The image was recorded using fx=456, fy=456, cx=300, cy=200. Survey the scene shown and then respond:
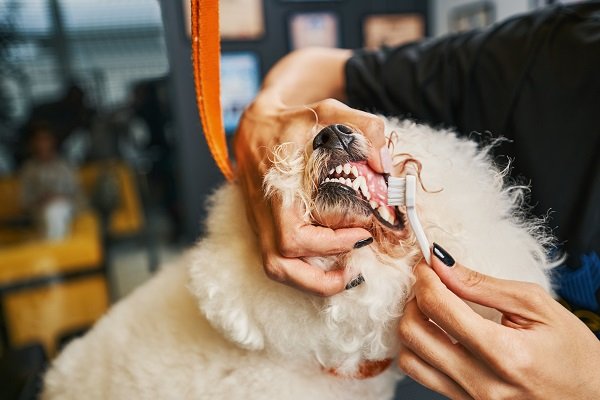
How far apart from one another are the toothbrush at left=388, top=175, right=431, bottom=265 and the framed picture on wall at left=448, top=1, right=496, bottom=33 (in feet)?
5.42

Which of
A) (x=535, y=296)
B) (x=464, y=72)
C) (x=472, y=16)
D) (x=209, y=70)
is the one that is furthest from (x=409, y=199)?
(x=472, y=16)

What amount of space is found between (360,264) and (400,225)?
47mm

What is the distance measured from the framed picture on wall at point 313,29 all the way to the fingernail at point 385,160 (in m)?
2.17

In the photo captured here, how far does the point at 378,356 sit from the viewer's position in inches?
16.6

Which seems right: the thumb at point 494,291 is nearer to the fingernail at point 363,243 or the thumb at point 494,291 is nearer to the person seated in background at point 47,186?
the fingernail at point 363,243

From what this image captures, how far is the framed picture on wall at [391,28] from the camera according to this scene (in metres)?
2.51

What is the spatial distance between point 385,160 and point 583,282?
283 millimetres

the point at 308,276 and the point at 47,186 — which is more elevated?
the point at 308,276

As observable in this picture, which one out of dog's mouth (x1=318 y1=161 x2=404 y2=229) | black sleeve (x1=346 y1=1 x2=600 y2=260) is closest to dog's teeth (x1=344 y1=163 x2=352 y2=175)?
dog's mouth (x1=318 y1=161 x2=404 y2=229)

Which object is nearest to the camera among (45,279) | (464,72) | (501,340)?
(501,340)

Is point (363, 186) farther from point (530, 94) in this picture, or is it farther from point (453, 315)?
point (530, 94)

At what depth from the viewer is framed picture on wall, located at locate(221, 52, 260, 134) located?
2.24 metres

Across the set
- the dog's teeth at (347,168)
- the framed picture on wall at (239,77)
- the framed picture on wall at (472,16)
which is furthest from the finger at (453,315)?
the framed picture on wall at (239,77)

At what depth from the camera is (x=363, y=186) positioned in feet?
1.25
